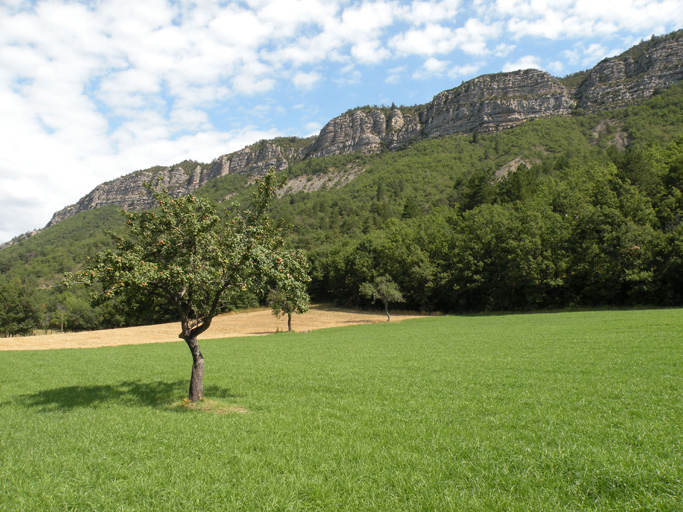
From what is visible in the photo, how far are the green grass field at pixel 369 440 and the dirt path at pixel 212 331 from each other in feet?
111

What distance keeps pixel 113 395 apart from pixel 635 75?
711ft

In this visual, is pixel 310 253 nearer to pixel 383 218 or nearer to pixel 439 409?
pixel 383 218

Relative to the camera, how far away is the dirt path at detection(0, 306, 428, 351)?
45750 mm

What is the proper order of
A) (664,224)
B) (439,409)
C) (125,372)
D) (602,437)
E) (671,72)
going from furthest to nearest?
(671,72) → (664,224) → (125,372) → (439,409) → (602,437)

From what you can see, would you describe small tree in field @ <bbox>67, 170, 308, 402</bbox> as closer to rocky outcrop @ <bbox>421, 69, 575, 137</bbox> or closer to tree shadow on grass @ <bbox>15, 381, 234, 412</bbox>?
tree shadow on grass @ <bbox>15, 381, 234, 412</bbox>

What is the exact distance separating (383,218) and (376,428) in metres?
106

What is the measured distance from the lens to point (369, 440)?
27.1ft

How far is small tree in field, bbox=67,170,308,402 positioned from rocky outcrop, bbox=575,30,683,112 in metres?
190

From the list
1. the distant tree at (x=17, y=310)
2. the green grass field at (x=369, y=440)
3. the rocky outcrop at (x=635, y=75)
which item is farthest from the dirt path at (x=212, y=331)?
the rocky outcrop at (x=635, y=75)

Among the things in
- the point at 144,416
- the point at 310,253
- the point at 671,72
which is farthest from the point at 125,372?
the point at 671,72

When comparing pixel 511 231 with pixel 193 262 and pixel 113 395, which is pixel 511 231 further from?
pixel 113 395

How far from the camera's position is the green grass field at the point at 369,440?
Answer: 580 cm

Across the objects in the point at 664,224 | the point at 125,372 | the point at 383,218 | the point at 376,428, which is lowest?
the point at 125,372

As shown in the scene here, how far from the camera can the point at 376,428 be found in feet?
29.9
